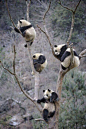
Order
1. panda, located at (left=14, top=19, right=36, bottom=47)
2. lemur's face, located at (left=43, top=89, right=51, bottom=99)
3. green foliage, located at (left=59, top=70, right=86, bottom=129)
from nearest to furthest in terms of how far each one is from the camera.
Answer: lemur's face, located at (left=43, top=89, right=51, bottom=99) → panda, located at (left=14, top=19, right=36, bottom=47) → green foliage, located at (left=59, top=70, right=86, bottom=129)

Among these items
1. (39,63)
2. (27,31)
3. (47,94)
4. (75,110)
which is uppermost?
(27,31)

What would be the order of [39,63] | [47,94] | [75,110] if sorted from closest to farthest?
[47,94], [39,63], [75,110]

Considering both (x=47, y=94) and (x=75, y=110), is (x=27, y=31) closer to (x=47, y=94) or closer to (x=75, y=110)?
(x=47, y=94)

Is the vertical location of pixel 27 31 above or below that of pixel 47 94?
above

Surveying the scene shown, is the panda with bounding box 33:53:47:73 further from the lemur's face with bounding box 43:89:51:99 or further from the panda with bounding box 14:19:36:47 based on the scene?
the lemur's face with bounding box 43:89:51:99

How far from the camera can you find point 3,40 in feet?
54.5

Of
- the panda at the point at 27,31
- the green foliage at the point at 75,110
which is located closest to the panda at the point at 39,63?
the panda at the point at 27,31

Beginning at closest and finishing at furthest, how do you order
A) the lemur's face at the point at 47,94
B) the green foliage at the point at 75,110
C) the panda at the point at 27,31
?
the lemur's face at the point at 47,94 < the panda at the point at 27,31 < the green foliage at the point at 75,110

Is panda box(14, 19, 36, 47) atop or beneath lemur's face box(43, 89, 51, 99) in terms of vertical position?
atop

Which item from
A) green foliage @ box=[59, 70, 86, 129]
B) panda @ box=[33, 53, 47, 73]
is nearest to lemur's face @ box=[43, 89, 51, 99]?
panda @ box=[33, 53, 47, 73]

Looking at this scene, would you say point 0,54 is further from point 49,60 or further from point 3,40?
point 3,40

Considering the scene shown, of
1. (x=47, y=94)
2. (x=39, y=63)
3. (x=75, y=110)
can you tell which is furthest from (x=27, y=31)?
(x=75, y=110)

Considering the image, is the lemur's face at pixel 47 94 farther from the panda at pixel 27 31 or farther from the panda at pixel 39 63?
the panda at pixel 27 31

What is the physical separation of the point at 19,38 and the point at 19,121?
9645 millimetres
